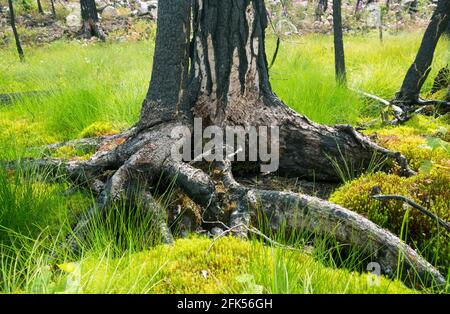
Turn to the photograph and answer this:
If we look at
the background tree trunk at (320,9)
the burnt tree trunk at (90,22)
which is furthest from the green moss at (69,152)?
the background tree trunk at (320,9)

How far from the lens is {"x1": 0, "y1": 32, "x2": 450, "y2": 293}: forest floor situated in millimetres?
1654

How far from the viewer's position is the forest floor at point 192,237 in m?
1.65

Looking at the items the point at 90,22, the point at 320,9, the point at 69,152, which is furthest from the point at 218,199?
the point at 320,9

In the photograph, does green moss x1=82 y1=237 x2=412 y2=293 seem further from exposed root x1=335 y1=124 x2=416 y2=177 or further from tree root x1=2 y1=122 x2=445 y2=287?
exposed root x1=335 y1=124 x2=416 y2=177

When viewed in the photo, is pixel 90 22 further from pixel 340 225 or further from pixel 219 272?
pixel 219 272

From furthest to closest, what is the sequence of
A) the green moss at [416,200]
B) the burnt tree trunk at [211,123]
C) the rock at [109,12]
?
1. the rock at [109,12]
2. the burnt tree trunk at [211,123]
3. the green moss at [416,200]


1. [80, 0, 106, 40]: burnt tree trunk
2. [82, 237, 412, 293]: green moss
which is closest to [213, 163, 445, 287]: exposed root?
[82, 237, 412, 293]: green moss

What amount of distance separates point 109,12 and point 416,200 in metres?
26.4

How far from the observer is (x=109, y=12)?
2553cm

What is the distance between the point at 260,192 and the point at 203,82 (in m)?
1.12

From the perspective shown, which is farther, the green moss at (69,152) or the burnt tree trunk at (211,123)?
the green moss at (69,152)

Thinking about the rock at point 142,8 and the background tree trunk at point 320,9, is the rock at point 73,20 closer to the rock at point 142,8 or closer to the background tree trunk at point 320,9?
the rock at point 142,8

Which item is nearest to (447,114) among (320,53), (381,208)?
(381,208)

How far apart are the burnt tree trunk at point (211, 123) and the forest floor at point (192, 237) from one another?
0.17 m
